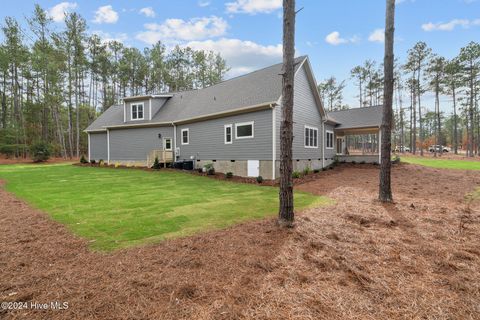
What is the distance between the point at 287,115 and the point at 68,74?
33.0 meters

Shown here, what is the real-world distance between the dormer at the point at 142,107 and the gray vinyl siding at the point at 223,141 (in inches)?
170

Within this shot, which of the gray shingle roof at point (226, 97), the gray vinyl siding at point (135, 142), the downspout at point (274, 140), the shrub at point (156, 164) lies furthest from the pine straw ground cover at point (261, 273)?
the gray vinyl siding at point (135, 142)

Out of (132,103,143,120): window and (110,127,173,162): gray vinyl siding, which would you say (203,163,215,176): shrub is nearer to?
(110,127,173,162): gray vinyl siding

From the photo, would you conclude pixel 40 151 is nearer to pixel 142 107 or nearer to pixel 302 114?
pixel 142 107

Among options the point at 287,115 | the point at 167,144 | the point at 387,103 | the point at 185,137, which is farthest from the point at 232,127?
the point at 287,115

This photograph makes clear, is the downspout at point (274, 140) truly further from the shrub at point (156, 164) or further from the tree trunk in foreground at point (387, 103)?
the shrub at point (156, 164)

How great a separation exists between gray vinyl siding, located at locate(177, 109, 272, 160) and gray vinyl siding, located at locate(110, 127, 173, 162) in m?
2.22

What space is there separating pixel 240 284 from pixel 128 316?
1205 mm

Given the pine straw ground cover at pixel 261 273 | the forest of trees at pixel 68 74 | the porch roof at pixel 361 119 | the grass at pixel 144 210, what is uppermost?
the forest of trees at pixel 68 74

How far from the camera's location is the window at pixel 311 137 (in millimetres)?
15062

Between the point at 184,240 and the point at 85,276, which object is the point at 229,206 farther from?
the point at 85,276

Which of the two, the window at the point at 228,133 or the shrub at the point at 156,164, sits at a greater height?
the window at the point at 228,133

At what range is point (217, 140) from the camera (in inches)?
581

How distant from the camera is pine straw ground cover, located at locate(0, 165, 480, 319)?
2367 mm
